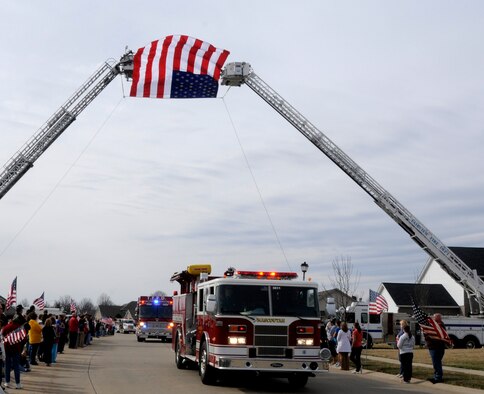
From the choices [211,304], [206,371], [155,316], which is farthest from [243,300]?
[155,316]

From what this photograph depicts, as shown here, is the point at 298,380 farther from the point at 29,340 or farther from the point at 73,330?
the point at 73,330

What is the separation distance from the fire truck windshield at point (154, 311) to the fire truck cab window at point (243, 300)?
27264 mm

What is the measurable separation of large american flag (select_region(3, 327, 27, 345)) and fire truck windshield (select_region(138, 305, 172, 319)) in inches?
1067

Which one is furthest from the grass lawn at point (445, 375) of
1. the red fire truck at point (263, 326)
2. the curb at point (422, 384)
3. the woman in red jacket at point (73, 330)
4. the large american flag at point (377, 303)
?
the woman in red jacket at point (73, 330)

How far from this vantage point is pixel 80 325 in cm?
3644

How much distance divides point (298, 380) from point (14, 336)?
21.6 feet

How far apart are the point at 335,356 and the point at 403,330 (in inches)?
347

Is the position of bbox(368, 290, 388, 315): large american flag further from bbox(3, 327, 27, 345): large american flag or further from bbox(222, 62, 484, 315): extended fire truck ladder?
bbox(3, 327, 27, 345): large american flag

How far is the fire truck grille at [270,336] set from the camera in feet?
49.2

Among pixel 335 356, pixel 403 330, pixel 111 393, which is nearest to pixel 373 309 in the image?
pixel 335 356

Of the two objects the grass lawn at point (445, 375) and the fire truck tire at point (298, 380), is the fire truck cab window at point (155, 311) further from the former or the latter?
the fire truck tire at point (298, 380)

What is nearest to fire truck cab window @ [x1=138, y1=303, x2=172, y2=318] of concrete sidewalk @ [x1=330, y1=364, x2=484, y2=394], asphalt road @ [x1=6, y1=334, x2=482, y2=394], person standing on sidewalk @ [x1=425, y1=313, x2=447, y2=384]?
asphalt road @ [x1=6, y1=334, x2=482, y2=394]

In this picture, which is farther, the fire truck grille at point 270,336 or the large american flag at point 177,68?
the large american flag at point 177,68

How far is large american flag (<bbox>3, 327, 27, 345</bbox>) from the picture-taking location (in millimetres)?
14804
